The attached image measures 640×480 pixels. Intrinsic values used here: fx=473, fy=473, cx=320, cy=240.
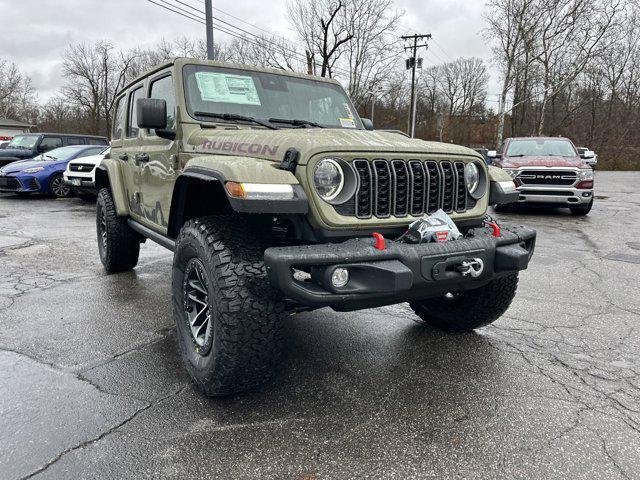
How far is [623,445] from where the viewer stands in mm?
2248

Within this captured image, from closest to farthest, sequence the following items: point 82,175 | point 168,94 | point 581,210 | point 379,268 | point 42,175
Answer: point 379,268 < point 168,94 < point 581,210 < point 82,175 < point 42,175

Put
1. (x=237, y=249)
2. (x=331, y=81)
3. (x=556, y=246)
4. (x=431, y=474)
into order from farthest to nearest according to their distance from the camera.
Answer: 1. (x=556, y=246)
2. (x=331, y=81)
3. (x=237, y=249)
4. (x=431, y=474)

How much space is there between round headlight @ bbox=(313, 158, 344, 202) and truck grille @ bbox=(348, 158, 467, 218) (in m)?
0.09

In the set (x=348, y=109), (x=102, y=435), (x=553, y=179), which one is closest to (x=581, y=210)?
(x=553, y=179)

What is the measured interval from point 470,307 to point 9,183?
13313 mm

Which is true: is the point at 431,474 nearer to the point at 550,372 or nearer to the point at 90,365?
the point at 550,372

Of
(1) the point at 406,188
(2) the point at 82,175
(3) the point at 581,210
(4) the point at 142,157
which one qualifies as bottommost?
(3) the point at 581,210

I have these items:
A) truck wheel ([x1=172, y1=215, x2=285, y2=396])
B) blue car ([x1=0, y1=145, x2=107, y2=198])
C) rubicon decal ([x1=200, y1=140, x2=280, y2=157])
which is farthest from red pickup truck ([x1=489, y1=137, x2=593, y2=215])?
blue car ([x1=0, y1=145, x2=107, y2=198])

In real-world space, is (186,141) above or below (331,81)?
below

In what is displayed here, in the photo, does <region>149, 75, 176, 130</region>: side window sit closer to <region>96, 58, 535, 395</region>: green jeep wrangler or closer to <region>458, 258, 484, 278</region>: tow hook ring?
<region>96, 58, 535, 395</region>: green jeep wrangler

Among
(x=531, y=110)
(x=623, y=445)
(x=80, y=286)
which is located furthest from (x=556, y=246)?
(x=531, y=110)

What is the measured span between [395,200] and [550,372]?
5.16 feet

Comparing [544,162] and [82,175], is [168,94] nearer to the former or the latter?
[544,162]

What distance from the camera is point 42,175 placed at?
12.6 m
